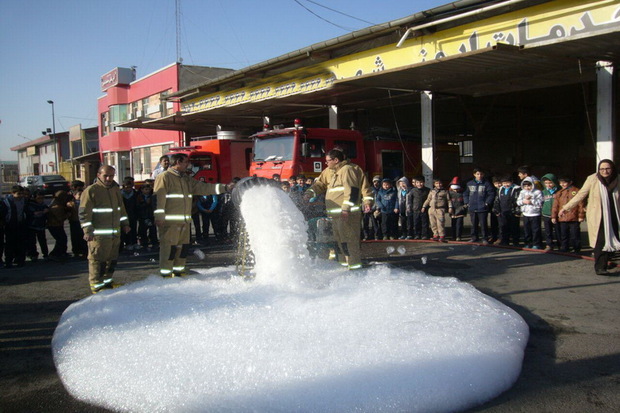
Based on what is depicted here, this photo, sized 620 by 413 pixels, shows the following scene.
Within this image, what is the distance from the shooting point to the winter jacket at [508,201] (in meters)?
9.75

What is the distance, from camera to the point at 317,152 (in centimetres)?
1291

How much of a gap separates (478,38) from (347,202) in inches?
254

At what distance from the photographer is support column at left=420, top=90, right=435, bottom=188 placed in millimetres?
13508

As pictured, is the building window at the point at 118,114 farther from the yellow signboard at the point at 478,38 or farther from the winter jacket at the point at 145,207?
the winter jacket at the point at 145,207

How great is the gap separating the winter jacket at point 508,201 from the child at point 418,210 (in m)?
1.71

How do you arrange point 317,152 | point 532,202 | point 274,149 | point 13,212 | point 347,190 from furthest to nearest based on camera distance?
1. point 274,149
2. point 317,152
3. point 13,212
4. point 532,202
5. point 347,190

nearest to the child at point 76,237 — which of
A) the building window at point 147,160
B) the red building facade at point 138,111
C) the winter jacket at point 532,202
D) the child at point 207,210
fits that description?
the child at point 207,210

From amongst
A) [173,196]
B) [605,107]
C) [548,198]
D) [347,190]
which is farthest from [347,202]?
[605,107]

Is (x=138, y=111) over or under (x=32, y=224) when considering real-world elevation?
over

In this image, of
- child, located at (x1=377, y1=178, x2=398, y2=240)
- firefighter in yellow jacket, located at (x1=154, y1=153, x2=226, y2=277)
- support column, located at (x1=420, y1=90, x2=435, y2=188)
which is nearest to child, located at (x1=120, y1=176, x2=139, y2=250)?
firefighter in yellow jacket, located at (x1=154, y1=153, x2=226, y2=277)

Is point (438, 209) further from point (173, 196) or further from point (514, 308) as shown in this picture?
point (173, 196)

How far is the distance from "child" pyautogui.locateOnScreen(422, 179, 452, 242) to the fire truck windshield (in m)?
3.75

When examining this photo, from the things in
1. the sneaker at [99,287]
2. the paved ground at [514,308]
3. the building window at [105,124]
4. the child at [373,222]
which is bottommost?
the paved ground at [514,308]

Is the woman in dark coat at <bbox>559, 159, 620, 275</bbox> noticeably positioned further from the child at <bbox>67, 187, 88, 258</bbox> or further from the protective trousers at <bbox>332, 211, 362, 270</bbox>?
the child at <bbox>67, 187, 88, 258</bbox>
